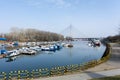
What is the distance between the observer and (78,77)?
76.0ft

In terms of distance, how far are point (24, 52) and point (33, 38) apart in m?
115

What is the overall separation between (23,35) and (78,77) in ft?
589

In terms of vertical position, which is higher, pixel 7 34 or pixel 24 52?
pixel 7 34

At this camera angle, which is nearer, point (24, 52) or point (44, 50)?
point (24, 52)

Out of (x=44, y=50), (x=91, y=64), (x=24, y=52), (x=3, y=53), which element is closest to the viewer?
(x=91, y=64)

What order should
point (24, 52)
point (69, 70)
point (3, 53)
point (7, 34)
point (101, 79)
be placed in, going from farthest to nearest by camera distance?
1. point (7, 34)
2. point (24, 52)
3. point (3, 53)
4. point (69, 70)
5. point (101, 79)

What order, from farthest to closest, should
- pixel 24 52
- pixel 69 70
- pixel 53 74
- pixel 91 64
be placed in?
pixel 24 52 < pixel 91 64 < pixel 69 70 < pixel 53 74

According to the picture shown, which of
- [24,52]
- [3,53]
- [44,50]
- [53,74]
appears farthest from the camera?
[44,50]

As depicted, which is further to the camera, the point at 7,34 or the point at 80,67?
the point at 7,34

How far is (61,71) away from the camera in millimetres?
26875

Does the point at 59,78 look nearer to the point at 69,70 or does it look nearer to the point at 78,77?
the point at 78,77

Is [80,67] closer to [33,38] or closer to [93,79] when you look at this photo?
[93,79]

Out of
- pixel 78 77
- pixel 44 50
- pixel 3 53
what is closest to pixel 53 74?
pixel 78 77

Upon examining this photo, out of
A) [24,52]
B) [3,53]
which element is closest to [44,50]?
[24,52]
